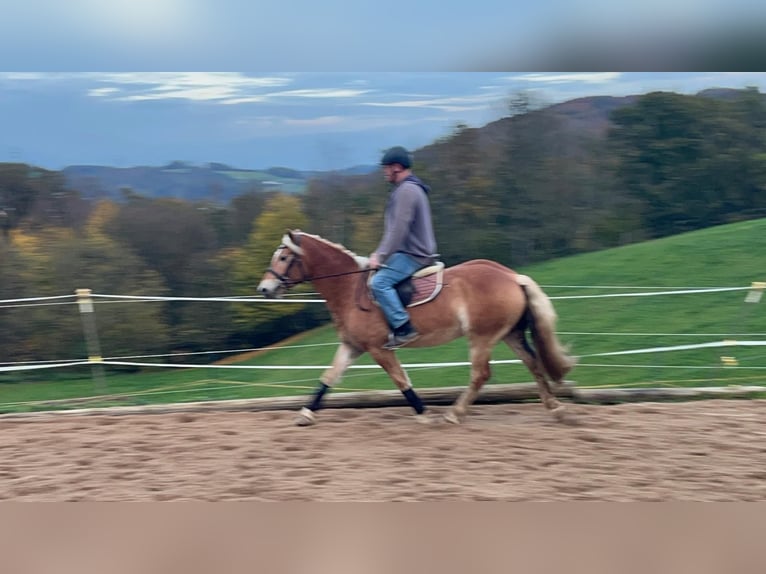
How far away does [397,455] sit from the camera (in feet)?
15.6

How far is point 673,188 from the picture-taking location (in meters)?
6.17

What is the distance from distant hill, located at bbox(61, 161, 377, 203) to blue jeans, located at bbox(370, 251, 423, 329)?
112 cm

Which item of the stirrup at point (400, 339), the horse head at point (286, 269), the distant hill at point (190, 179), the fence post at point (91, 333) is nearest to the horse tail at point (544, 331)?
the stirrup at point (400, 339)

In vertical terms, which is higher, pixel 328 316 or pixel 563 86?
pixel 563 86

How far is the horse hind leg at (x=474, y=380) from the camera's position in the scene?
17.1 ft

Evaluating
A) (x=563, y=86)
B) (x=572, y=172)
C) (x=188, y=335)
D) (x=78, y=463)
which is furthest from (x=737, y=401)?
(x=78, y=463)

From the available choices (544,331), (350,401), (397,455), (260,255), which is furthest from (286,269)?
(544,331)

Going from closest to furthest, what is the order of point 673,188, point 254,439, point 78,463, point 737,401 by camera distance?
1. point 78,463
2. point 254,439
3. point 737,401
4. point 673,188

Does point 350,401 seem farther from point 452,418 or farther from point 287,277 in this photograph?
point 287,277

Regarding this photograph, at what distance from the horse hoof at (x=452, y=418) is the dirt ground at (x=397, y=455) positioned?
5 centimetres

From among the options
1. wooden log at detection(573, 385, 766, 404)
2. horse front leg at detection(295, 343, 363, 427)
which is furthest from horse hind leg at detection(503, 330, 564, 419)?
horse front leg at detection(295, 343, 363, 427)

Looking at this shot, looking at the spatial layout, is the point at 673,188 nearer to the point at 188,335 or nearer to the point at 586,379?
the point at 586,379

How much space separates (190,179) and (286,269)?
1.30 m

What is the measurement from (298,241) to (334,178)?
0.86 m
